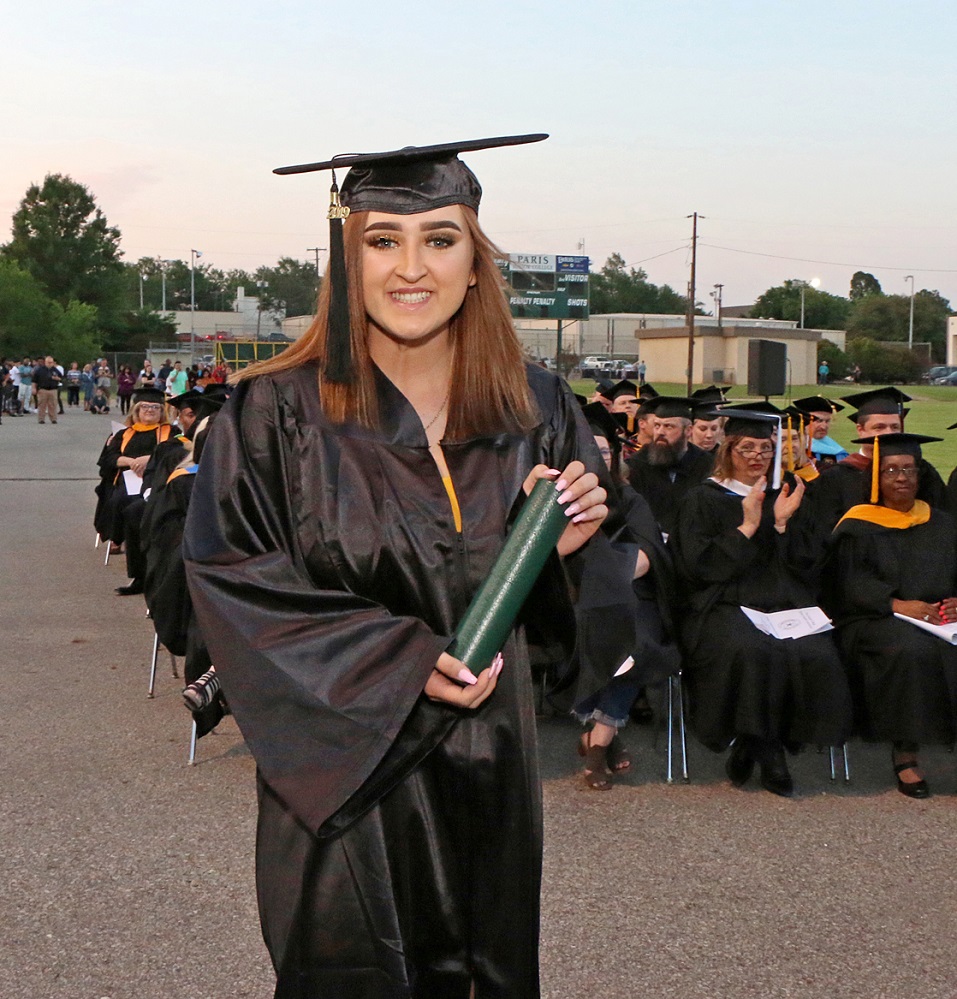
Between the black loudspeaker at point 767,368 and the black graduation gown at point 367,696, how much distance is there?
787 cm

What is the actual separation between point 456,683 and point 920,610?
15.7 ft

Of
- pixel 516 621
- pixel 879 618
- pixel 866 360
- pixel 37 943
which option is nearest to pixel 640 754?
pixel 879 618

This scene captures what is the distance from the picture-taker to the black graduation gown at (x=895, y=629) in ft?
20.0

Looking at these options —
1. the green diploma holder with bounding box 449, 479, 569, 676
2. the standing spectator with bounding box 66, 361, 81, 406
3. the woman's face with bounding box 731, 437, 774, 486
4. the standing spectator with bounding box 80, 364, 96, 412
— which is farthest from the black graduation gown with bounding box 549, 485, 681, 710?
the standing spectator with bounding box 66, 361, 81, 406

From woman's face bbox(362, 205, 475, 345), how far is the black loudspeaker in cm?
773

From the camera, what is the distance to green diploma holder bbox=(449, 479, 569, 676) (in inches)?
81.0

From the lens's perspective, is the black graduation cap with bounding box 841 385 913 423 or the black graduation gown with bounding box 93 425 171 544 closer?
the black graduation cap with bounding box 841 385 913 423

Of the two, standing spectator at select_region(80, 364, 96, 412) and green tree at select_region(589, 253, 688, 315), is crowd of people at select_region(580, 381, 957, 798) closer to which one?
standing spectator at select_region(80, 364, 96, 412)

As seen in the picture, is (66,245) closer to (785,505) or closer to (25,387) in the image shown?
(25,387)

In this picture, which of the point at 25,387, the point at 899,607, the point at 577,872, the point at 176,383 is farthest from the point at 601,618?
the point at 25,387

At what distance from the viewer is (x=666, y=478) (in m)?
8.27

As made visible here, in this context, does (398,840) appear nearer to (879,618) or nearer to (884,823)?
(884,823)

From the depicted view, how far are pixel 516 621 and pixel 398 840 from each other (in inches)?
17.4

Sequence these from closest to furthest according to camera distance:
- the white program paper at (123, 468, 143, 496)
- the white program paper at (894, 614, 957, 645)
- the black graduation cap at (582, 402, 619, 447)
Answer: the white program paper at (894, 614, 957, 645), the black graduation cap at (582, 402, 619, 447), the white program paper at (123, 468, 143, 496)
